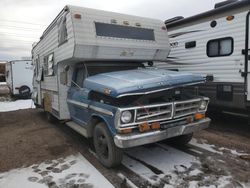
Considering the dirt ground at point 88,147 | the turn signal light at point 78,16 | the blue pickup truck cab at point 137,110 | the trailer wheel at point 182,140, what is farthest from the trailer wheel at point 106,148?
the turn signal light at point 78,16

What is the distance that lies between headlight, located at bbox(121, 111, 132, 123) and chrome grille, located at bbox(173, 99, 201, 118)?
926 millimetres

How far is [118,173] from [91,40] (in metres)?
2.86

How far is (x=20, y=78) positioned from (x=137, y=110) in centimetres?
1501

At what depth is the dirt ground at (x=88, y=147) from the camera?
173 inches

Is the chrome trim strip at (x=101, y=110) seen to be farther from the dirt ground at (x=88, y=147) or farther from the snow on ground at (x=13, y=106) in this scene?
the snow on ground at (x=13, y=106)

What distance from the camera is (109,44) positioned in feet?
19.6

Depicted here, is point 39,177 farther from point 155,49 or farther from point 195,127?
point 155,49

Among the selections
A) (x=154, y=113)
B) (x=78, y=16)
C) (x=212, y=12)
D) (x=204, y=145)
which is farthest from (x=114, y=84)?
(x=212, y=12)

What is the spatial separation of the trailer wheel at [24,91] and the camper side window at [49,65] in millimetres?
9748

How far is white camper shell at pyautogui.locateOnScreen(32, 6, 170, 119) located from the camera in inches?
225

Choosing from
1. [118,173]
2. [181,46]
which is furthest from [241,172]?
[181,46]

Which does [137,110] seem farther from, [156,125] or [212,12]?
[212,12]

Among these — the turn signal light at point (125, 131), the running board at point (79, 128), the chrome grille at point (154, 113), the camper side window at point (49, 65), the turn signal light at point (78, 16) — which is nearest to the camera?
the turn signal light at point (125, 131)

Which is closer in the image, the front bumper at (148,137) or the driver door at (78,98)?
the front bumper at (148,137)
